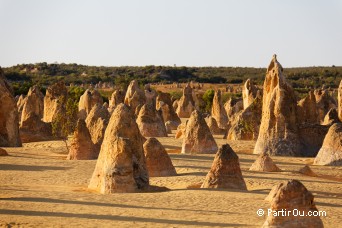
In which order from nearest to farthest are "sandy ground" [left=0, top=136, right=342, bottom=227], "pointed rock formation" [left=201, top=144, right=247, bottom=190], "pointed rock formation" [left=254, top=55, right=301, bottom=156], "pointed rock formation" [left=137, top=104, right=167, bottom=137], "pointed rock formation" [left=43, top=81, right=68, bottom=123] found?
"sandy ground" [left=0, top=136, right=342, bottom=227] → "pointed rock formation" [left=201, top=144, right=247, bottom=190] → "pointed rock formation" [left=254, top=55, right=301, bottom=156] → "pointed rock formation" [left=137, top=104, right=167, bottom=137] → "pointed rock formation" [left=43, top=81, right=68, bottom=123]

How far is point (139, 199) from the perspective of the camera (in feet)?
47.5

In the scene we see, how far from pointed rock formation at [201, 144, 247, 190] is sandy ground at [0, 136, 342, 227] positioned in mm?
340

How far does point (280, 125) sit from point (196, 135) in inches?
110

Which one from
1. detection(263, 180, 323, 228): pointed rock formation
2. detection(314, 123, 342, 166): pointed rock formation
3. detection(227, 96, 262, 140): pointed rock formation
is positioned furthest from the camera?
detection(227, 96, 262, 140): pointed rock formation

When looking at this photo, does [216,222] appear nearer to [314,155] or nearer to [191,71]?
[314,155]

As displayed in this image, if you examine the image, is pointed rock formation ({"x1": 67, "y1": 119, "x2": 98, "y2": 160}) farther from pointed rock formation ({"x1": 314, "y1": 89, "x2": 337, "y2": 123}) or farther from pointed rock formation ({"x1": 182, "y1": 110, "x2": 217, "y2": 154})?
pointed rock formation ({"x1": 314, "y1": 89, "x2": 337, "y2": 123})

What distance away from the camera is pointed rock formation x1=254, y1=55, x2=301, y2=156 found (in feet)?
80.6

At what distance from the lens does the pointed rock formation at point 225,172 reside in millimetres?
15984

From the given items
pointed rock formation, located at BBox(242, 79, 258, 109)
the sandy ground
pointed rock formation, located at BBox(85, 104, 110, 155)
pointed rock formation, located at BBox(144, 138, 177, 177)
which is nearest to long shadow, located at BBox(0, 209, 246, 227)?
the sandy ground

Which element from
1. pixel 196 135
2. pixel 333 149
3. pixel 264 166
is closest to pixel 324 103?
A: pixel 196 135

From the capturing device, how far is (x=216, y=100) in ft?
135

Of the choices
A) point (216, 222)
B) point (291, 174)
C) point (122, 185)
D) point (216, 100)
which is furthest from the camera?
point (216, 100)

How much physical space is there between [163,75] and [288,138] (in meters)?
67.0

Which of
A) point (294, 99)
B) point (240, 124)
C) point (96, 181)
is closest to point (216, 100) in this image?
point (240, 124)
